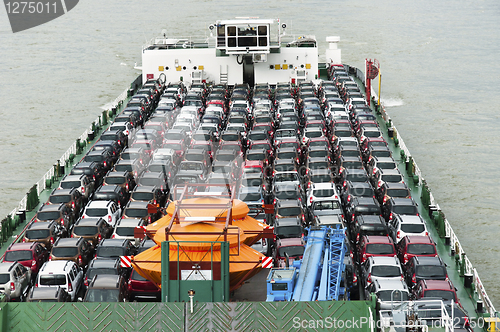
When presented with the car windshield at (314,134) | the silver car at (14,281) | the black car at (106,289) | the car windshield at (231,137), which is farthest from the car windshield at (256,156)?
the black car at (106,289)

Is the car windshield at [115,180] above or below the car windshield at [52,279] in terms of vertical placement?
below

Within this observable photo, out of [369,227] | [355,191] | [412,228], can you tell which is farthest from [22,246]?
[412,228]

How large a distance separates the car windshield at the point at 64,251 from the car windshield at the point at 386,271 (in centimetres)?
868

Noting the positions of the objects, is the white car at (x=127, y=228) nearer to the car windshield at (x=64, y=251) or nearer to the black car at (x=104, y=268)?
the car windshield at (x=64, y=251)

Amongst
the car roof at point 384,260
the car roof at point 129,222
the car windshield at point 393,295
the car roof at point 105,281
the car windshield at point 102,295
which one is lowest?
the car roof at point 129,222

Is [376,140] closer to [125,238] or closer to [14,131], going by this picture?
[125,238]

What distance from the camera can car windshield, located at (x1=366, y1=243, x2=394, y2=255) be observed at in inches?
810

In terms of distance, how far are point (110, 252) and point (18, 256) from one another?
2736 mm

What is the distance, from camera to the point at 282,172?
27688mm

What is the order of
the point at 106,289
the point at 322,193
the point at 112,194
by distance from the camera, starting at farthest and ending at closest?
the point at 112,194 < the point at 322,193 < the point at 106,289

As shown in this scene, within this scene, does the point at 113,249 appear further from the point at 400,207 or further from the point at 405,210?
the point at 405,210

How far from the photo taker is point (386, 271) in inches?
758

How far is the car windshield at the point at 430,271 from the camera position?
19250mm

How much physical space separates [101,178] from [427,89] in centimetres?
3479
